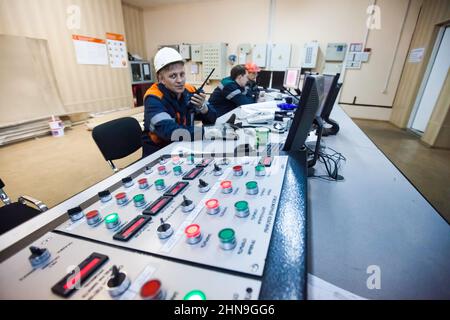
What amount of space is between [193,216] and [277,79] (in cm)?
399

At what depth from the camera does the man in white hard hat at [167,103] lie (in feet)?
4.33

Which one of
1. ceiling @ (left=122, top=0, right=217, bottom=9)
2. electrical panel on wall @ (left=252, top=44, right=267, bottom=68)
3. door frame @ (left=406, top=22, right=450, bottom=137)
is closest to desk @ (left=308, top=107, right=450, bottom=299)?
door frame @ (left=406, top=22, right=450, bottom=137)

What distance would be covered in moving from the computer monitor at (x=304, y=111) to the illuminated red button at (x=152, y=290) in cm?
66

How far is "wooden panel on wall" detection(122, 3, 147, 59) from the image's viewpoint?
5.38 meters

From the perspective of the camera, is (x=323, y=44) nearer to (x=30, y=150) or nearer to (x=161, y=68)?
(x=161, y=68)

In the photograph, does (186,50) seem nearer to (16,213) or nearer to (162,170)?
(16,213)

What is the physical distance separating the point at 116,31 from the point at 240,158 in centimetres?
515

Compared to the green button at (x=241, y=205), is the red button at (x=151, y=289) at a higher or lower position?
lower

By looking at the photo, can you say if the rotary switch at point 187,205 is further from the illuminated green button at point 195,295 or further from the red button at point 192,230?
the illuminated green button at point 195,295

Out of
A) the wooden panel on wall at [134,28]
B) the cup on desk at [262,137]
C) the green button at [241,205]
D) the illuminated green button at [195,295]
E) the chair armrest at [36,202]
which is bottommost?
the chair armrest at [36,202]

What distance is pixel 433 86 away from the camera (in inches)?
146

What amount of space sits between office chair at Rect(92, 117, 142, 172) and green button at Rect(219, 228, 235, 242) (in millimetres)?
1004

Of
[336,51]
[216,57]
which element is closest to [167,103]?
[216,57]

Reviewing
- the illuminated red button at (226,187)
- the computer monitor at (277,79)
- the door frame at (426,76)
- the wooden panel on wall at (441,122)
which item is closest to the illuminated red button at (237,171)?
the illuminated red button at (226,187)
